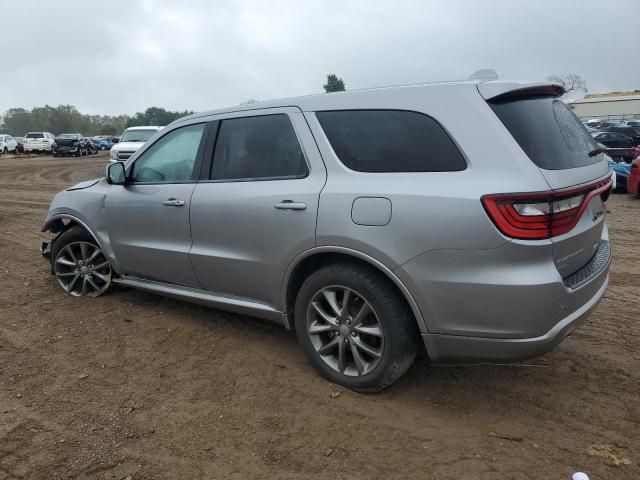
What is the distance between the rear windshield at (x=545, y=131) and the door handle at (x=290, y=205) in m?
1.23

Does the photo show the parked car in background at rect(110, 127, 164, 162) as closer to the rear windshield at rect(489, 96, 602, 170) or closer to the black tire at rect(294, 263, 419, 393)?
the black tire at rect(294, 263, 419, 393)

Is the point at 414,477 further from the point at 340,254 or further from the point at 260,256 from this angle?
the point at 260,256

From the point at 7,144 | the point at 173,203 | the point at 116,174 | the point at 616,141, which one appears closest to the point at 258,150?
the point at 173,203

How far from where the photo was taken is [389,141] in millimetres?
3039

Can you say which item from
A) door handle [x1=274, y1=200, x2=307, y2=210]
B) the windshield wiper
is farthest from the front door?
the windshield wiper

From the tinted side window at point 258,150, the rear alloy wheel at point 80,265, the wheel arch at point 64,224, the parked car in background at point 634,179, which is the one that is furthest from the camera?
the parked car in background at point 634,179

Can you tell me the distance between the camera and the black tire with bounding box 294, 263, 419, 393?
2.96 m

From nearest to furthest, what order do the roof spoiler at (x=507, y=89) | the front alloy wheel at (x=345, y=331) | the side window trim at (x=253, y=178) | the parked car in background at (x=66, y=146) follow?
the roof spoiler at (x=507, y=89) < the front alloy wheel at (x=345, y=331) < the side window trim at (x=253, y=178) < the parked car in background at (x=66, y=146)

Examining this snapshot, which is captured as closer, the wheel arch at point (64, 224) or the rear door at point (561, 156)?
the rear door at point (561, 156)

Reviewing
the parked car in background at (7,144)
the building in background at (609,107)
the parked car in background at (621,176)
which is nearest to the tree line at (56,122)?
the parked car in background at (7,144)

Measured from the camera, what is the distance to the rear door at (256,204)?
3314 mm

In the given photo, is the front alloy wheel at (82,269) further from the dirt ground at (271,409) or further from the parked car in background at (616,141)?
the parked car in background at (616,141)

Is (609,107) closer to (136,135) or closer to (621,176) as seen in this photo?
(621,176)

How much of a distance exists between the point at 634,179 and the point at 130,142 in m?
14.8
